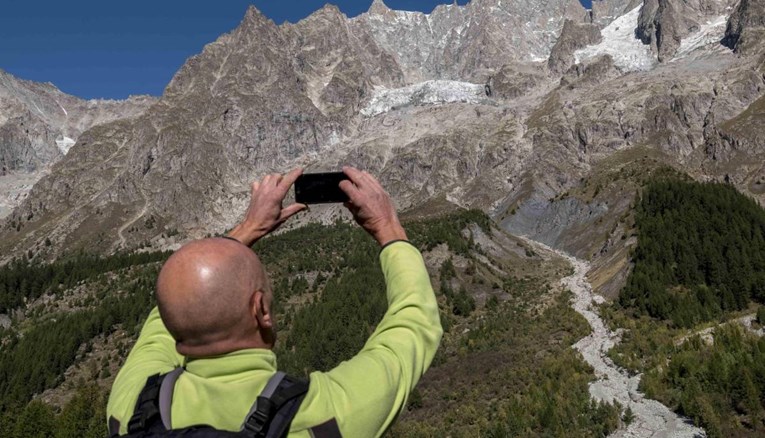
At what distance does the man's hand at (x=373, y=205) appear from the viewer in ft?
10.4

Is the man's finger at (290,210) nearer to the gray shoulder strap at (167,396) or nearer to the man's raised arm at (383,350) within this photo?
the man's raised arm at (383,350)

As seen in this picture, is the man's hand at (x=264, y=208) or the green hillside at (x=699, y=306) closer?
the man's hand at (x=264, y=208)

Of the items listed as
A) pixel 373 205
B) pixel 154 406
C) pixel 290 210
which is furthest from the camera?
pixel 290 210

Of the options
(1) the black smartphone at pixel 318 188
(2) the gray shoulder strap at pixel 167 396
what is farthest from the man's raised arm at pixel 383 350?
(2) the gray shoulder strap at pixel 167 396

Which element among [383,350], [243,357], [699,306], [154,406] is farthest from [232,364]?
[699,306]

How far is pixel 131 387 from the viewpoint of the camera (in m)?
2.74

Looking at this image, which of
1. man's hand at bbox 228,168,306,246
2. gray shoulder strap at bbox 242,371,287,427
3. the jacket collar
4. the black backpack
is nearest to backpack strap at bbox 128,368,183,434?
the black backpack

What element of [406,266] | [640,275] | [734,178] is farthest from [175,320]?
[734,178]

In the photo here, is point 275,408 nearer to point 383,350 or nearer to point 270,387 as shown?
point 270,387

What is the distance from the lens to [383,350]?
2641 millimetres

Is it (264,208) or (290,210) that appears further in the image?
(290,210)

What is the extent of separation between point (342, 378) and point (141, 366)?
1226 mm

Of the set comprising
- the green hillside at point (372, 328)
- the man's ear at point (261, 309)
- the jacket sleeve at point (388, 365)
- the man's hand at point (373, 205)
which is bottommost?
the green hillside at point (372, 328)

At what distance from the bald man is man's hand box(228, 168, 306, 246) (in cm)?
76
